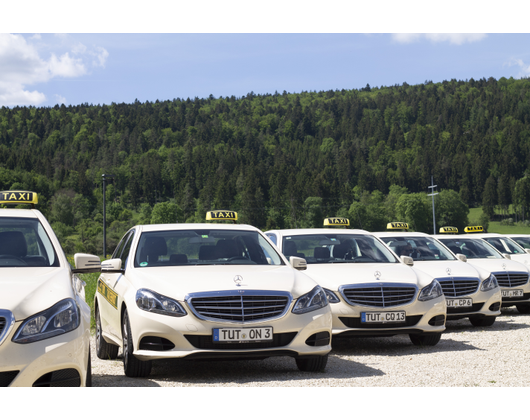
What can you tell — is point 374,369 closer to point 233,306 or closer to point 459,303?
point 233,306

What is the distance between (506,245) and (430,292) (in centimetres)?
945

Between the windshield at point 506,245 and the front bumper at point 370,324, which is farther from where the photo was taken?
the windshield at point 506,245

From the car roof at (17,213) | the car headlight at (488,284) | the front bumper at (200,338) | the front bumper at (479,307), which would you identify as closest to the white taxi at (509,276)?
the car headlight at (488,284)

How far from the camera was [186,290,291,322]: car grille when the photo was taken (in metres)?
6.29

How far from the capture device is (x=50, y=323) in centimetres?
446

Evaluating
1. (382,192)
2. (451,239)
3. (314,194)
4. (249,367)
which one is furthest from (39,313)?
(382,192)

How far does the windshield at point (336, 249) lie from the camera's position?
10.2m

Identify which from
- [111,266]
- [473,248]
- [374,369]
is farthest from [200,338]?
[473,248]

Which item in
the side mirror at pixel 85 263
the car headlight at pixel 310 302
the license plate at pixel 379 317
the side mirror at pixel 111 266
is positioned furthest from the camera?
the license plate at pixel 379 317

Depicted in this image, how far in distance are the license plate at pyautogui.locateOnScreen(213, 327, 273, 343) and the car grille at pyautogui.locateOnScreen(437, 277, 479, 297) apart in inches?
235

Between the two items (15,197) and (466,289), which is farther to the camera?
(466,289)

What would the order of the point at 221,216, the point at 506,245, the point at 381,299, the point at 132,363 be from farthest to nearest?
the point at 506,245 → the point at 221,216 → the point at 381,299 → the point at 132,363

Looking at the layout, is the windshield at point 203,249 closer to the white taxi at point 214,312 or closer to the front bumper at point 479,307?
the white taxi at point 214,312

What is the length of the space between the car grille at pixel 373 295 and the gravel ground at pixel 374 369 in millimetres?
685
